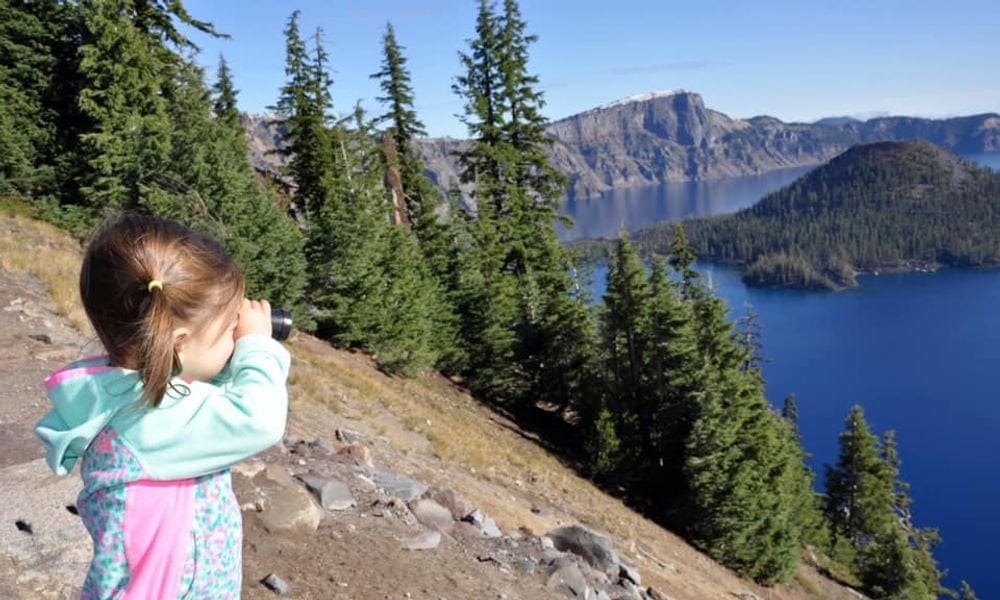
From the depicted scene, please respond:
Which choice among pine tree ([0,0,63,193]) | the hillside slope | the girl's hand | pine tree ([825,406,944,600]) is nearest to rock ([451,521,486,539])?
the hillside slope

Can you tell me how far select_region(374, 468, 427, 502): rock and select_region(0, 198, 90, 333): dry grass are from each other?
5.67m

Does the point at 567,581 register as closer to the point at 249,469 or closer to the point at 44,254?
the point at 249,469

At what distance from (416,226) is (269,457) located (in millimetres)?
24063

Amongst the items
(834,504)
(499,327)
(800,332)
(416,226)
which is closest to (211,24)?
(416,226)

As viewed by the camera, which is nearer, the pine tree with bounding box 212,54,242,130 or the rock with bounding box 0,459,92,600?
the rock with bounding box 0,459,92,600

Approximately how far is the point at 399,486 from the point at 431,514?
0.75 meters

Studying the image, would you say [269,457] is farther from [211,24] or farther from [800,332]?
[800,332]

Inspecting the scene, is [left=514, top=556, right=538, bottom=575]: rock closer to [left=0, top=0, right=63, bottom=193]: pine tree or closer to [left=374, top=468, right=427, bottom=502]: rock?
[left=374, top=468, right=427, bottom=502]: rock

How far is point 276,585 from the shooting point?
17.9 ft

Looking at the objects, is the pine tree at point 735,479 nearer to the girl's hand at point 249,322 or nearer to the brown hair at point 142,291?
the girl's hand at point 249,322

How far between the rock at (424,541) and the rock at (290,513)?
Answer: 0.93 meters

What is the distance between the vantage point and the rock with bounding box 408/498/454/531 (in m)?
8.00

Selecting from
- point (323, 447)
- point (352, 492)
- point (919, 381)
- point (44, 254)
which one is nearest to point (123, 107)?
point (44, 254)

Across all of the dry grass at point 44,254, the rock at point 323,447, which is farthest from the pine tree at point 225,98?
the rock at point 323,447
